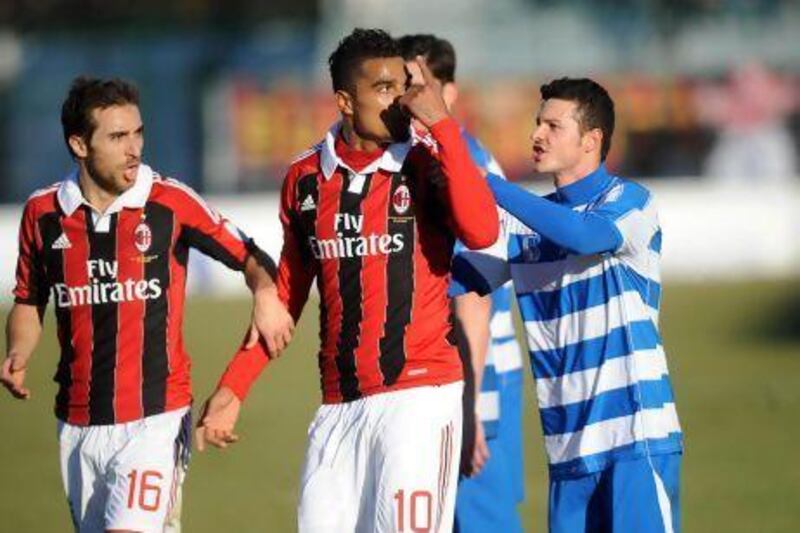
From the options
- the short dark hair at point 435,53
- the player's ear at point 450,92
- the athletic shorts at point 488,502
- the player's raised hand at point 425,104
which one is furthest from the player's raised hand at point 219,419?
the short dark hair at point 435,53

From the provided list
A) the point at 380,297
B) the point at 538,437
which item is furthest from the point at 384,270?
the point at 538,437

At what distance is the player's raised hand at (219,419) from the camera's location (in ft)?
22.5

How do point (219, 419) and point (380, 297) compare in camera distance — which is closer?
point (380, 297)

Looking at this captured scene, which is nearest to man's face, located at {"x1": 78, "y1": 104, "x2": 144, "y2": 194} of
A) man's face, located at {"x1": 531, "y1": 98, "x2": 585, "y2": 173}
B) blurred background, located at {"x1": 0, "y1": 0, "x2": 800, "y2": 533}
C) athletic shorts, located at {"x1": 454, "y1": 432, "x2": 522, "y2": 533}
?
man's face, located at {"x1": 531, "y1": 98, "x2": 585, "y2": 173}

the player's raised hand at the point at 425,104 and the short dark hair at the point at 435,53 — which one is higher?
the short dark hair at the point at 435,53

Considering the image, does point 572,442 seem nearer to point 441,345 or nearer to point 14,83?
point 441,345

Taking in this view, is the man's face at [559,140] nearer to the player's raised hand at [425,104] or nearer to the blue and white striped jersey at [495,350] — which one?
the player's raised hand at [425,104]

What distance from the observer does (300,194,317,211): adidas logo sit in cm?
689

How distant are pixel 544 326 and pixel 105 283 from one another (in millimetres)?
1658

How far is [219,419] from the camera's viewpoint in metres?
6.85

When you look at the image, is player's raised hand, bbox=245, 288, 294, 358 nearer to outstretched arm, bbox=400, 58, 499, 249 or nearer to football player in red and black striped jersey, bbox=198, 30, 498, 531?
football player in red and black striped jersey, bbox=198, 30, 498, 531

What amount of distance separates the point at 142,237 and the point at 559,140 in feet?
5.31

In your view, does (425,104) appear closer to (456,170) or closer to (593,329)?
(456,170)

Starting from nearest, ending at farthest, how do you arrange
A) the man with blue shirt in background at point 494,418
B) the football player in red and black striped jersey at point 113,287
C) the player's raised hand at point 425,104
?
the player's raised hand at point 425,104 < the football player in red and black striped jersey at point 113,287 < the man with blue shirt in background at point 494,418
